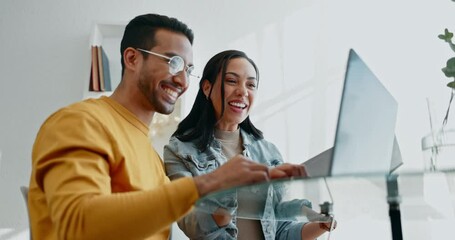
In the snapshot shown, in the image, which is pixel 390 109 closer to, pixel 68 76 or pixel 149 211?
pixel 149 211

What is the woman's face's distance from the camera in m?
1.54

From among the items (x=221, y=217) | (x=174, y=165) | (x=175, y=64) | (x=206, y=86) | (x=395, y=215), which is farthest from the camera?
(x=206, y=86)

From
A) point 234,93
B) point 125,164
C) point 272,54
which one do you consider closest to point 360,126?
point 125,164

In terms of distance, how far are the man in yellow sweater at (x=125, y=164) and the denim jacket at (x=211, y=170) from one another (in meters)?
0.11

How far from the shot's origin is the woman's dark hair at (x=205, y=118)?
1.46 meters

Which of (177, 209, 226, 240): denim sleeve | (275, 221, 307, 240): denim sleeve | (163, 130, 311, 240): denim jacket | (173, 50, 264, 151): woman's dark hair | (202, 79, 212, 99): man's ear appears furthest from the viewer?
(202, 79, 212, 99): man's ear

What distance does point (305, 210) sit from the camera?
995 mm

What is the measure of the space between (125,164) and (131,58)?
396 millimetres

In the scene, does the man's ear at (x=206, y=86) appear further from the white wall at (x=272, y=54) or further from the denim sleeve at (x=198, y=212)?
the white wall at (x=272, y=54)

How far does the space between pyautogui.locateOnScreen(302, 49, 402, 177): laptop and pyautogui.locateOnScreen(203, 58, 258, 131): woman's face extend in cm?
66

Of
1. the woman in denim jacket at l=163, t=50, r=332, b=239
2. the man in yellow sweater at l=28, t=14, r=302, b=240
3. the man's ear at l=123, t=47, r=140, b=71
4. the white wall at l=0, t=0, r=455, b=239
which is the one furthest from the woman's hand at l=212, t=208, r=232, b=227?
the white wall at l=0, t=0, r=455, b=239

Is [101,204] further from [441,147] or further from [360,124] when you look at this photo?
[441,147]

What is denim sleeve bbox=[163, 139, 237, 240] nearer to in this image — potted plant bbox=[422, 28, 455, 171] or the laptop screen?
the laptop screen

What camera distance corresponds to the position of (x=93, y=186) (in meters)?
Answer: 0.77
